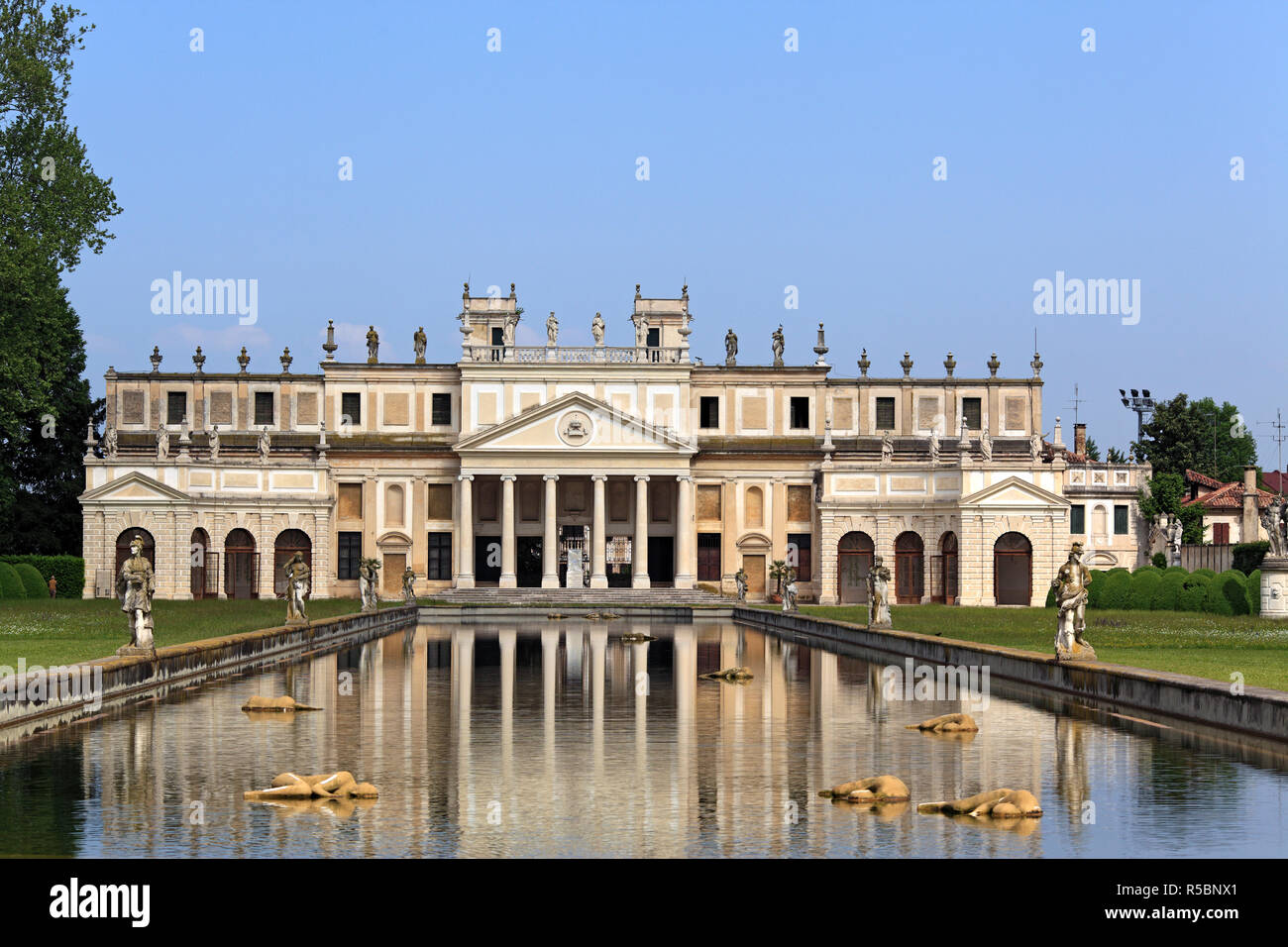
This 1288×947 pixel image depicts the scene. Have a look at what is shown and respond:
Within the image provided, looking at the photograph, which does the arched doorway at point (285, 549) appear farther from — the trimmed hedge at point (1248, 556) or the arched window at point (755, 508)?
the trimmed hedge at point (1248, 556)

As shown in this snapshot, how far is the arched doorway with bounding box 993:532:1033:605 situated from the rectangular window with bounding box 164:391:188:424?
148 feet

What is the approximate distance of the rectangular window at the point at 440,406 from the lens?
88438 millimetres

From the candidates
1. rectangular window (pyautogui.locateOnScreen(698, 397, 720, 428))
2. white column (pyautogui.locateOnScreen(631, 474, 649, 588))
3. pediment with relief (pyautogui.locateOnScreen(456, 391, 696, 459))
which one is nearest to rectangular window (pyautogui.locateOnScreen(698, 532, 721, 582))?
white column (pyautogui.locateOnScreen(631, 474, 649, 588))

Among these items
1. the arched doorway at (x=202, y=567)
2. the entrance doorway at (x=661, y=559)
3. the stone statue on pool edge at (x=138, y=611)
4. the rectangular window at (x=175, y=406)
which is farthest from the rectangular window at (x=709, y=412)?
the stone statue on pool edge at (x=138, y=611)

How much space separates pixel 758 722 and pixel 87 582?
188ft

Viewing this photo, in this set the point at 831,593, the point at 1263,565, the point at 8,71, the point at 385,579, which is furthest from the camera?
the point at 385,579

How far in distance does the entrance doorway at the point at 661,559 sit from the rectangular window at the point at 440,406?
13397mm

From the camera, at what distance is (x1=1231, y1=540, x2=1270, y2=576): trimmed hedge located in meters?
63.8

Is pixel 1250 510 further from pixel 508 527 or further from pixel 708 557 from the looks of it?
pixel 508 527

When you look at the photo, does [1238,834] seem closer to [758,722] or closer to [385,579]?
[758,722]

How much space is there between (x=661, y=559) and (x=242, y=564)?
2275 centimetres

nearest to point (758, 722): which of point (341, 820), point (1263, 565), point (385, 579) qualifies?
point (341, 820)

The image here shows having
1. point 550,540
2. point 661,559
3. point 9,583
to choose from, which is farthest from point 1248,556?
point 9,583
